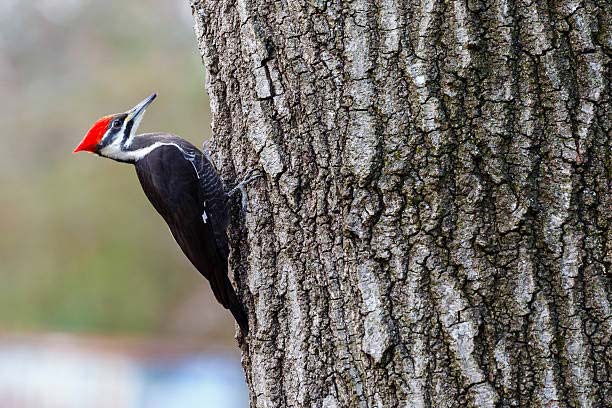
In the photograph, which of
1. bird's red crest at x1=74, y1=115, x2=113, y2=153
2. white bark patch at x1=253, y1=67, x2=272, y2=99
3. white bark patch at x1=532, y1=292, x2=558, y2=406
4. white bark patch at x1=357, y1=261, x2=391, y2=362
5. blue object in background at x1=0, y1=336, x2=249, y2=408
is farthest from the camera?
blue object in background at x1=0, y1=336, x2=249, y2=408

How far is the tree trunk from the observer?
169 centimetres

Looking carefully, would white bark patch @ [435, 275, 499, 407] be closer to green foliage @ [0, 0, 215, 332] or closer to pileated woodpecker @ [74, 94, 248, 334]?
pileated woodpecker @ [74, 94, 248, 334]

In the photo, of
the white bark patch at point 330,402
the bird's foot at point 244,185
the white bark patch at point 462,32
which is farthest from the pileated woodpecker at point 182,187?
the white bark patch at point 462,32

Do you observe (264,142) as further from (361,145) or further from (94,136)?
(94,136)

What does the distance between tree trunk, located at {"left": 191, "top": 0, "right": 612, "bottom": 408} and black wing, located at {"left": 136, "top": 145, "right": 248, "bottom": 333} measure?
2.35 feet

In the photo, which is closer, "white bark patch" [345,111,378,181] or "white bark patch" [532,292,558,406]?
"white bark patch" [532,292,558,406]

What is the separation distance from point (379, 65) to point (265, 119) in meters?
0.34

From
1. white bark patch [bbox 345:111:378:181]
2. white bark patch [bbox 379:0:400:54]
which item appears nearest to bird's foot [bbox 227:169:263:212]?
white bark patch [bbox 345:111:378:181]

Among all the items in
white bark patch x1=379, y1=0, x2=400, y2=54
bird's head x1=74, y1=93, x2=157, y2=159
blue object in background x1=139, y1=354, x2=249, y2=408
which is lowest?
white bark patch x1=379, y1=0, x2=400, y2=54

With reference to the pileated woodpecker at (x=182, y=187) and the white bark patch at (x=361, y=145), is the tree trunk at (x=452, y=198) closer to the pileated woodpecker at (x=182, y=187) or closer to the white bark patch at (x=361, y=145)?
the white bark patch at (x=361, y=145)

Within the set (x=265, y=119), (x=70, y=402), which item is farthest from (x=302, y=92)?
Answer: (x=70, y=402)

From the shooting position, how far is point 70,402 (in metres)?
5.93

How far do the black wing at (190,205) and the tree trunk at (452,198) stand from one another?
2.35ft

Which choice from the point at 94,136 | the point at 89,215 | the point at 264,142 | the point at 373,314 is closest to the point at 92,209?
the point at 89,215
